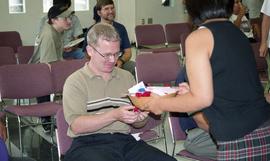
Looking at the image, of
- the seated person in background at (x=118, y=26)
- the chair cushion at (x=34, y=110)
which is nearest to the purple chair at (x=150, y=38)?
the seated person in background at (x=118, y=26)

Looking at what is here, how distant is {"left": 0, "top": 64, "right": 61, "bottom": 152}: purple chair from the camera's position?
13.4ft

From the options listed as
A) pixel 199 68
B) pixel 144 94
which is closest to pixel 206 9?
pixel 199 68

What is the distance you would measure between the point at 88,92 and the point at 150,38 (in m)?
4.61

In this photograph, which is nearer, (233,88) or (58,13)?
(233,88)

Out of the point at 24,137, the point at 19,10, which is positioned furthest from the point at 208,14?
the point at 19,10

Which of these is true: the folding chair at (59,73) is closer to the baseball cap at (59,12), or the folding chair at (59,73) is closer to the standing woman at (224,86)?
the baseball cap at (59,12)

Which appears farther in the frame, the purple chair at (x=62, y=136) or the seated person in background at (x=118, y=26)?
the seated person in background at (x=118, y=26)

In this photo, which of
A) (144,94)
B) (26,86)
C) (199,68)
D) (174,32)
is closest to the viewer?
(199,68)

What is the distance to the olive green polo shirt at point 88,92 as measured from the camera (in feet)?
8.02

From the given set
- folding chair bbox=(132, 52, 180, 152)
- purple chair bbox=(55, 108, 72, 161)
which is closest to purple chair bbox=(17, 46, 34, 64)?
folding chair bbox=(132, 52, 180, 152)

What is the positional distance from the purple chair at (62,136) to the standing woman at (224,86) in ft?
2.49

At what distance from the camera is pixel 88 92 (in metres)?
2.53

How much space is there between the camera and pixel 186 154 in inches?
112

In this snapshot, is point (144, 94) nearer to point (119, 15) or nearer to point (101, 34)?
point (101, 34)
